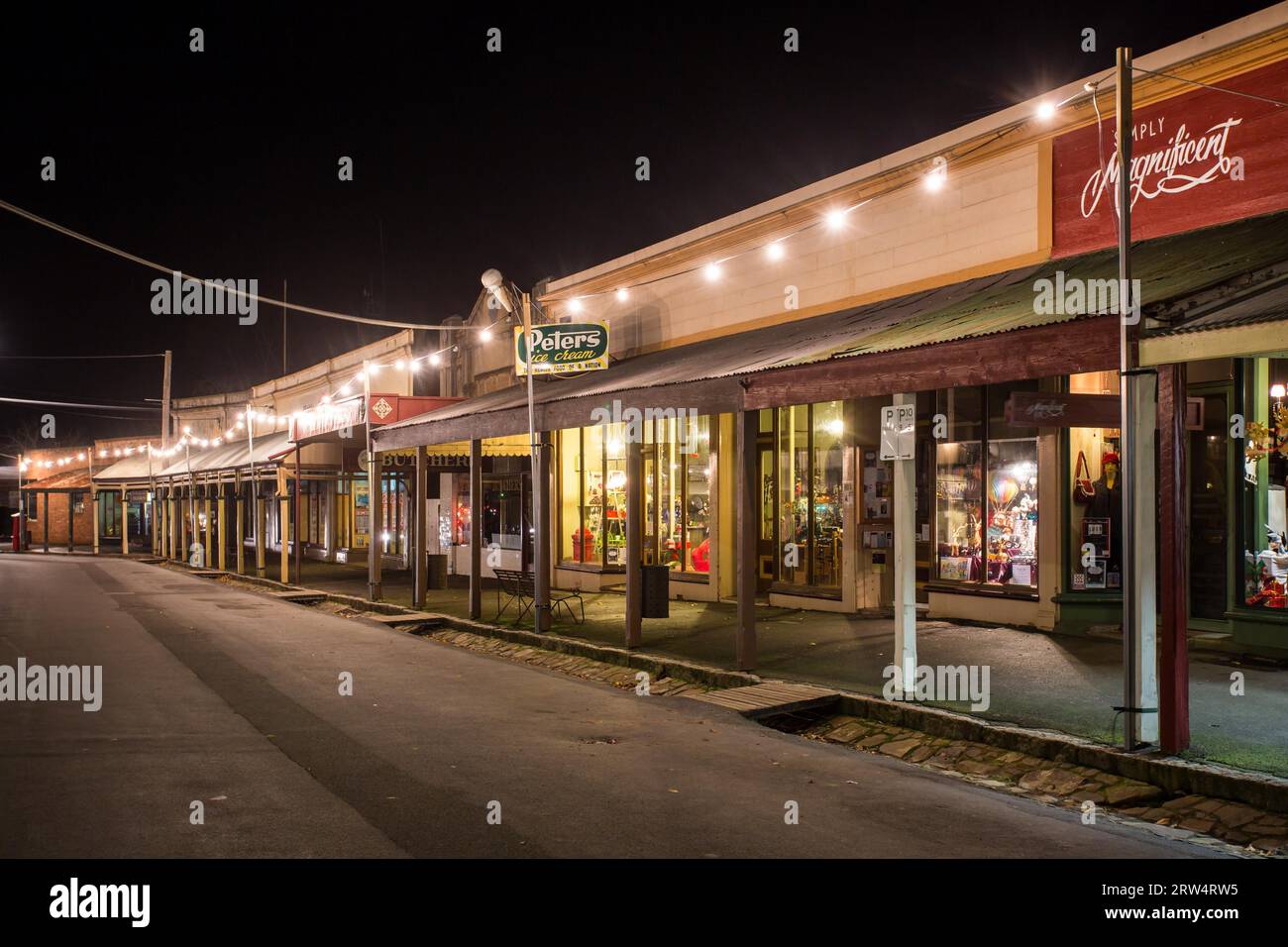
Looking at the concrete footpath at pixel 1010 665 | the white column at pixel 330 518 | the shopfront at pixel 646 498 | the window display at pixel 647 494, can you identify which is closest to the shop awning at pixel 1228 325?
the concrete footpath at pixel 1010 665

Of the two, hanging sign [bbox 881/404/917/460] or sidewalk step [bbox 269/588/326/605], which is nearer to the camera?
hanging sign [bbox 881/404/917/460]

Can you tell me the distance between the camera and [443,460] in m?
23.7

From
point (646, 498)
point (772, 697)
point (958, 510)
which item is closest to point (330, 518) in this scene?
point (646, 498)

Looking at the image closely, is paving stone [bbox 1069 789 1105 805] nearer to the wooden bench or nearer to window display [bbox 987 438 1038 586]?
window display [bbox 987 438 1038 586]

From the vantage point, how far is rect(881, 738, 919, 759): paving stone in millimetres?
8641

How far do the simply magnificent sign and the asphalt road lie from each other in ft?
24.5

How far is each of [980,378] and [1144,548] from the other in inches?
73.5

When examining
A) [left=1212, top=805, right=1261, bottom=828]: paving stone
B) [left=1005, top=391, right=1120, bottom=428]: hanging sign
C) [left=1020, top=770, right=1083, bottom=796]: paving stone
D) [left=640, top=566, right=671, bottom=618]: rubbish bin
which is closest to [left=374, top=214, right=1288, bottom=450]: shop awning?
[left=1005, top=391, right=1120, bottom=428]: hanging sign

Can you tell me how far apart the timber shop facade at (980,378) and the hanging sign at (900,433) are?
0.04 m

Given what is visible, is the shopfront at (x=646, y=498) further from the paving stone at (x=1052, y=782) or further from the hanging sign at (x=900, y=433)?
the paving stone at (x=1052, y=782)

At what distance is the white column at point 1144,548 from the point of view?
7773 mm
